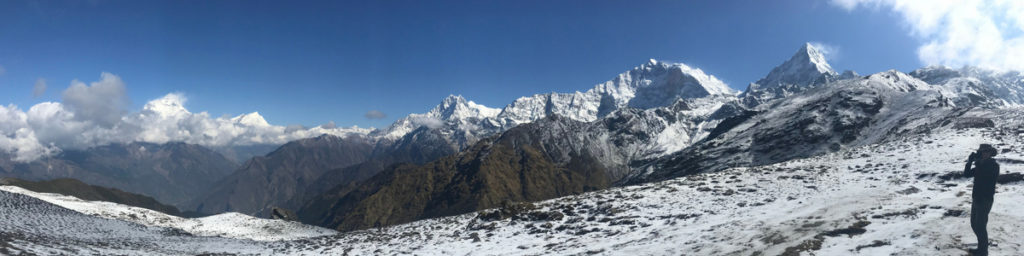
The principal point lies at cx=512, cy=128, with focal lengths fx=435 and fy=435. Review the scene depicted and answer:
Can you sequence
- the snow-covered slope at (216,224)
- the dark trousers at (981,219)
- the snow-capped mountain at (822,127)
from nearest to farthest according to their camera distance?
the dark trousers at (981,219)
the snow-covered slope at (216,224)
the snow-capped mountain at (822,127)

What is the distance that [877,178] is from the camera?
27.2m

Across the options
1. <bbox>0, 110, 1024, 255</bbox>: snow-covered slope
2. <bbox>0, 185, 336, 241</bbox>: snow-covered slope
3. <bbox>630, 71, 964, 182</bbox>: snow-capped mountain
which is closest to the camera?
<bbox>0, 110, 1024, 255</bbox>: snow-covered slope

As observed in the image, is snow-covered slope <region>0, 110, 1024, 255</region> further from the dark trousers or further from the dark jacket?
the dark jacket

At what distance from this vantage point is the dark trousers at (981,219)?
38.4ft

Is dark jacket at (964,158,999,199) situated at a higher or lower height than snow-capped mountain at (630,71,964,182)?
lower

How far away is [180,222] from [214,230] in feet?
30.2

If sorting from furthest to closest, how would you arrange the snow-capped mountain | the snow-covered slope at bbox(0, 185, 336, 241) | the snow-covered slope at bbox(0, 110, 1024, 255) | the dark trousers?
1. the snow-capped mountain
2. the snow-covered slope at bbox(0, 185, 336, 241)
3. the snow-covered slope at bbox(0, 110, 1024, 255)
4. the dark trousers

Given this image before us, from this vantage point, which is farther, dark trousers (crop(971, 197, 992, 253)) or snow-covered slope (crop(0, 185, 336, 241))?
snow-covered slope (crop(0, 185, 336, 241))

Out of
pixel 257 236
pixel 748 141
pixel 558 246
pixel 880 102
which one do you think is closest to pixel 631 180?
pixel 748 141

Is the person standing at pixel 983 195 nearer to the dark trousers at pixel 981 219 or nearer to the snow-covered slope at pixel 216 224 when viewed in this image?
the dark trousers at pixel 981 219

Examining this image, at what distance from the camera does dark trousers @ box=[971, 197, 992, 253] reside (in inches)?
460

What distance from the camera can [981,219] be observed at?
38.9ft

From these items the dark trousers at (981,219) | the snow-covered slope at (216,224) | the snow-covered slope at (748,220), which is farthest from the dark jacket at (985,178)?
the snow-covered slope at (216,224)

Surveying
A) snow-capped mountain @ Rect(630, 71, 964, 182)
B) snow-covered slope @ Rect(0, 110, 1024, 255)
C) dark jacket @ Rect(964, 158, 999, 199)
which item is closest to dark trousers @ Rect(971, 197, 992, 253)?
dark jacket @ Rect(964, 158, 999, 199)
